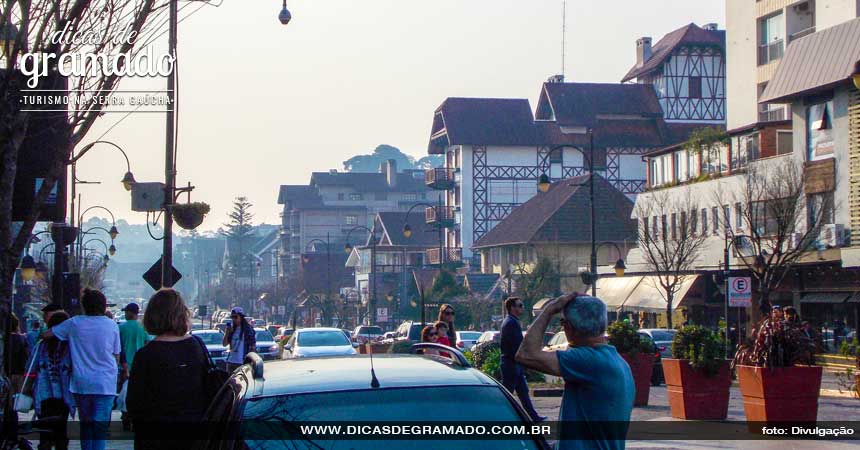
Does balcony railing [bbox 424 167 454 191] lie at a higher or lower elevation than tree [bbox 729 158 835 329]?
higher

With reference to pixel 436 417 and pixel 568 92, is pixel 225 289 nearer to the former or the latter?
pixel 568 92

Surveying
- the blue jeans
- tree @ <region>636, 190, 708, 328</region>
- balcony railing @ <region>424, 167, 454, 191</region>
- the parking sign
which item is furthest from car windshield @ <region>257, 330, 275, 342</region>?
balcony railing @ <region>424, 167, 454, 191</region>

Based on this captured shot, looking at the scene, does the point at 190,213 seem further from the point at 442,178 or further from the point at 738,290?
the point at 442,178

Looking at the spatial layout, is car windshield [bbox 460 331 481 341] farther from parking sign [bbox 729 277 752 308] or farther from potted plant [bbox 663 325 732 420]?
potted plant [bbox 663 325 732 420]

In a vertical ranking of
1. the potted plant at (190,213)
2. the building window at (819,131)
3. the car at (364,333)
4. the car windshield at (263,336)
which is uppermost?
the building window at (819,131)

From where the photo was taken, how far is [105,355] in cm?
1068

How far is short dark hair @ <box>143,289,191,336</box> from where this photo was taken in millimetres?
8250

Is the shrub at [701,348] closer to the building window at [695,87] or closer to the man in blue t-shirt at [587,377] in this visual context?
the man in blue t-shirt at [587,377]

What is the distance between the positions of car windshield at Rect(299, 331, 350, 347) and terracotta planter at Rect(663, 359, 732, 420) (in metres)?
17.9

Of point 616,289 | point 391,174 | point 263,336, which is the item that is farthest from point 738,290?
point 391,174

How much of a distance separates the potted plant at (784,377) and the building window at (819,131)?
28719 mm

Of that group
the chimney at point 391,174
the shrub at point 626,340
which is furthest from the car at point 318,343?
the chimney at point 391,174

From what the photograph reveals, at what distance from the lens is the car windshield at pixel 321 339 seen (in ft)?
112

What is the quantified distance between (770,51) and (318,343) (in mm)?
29020
